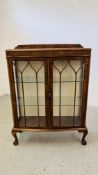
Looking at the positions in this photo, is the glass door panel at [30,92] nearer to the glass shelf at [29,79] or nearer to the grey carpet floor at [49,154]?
the glass shelf at [29,79]

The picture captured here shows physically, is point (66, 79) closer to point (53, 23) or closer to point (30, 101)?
point (30, 101)

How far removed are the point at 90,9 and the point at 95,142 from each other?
1.47 metres

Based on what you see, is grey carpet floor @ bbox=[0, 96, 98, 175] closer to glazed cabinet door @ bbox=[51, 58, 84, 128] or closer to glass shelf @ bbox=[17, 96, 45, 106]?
glazed cabinet door @ bbox=[51, 58, 84, 128]

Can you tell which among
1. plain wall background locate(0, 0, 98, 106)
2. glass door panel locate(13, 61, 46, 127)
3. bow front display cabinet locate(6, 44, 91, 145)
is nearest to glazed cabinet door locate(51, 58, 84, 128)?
bow front display cabinet locate(6, 44, 91, 145)

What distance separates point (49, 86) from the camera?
1600 millimetres

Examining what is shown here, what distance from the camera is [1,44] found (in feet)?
8.58

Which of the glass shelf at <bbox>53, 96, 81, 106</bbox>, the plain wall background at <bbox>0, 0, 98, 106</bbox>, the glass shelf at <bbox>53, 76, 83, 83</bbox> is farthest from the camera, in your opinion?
the plain wall background at <bbox>0, 0, 98, 106</bbox>

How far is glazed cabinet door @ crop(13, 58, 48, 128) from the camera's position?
158 cm

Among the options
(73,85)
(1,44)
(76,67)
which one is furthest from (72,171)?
(1,44)

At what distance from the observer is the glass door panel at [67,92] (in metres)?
1.58

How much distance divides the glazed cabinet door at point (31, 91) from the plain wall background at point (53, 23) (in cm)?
92

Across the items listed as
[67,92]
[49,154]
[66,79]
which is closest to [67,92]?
[67,92]

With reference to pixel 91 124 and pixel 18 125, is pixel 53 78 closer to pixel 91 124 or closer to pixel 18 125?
pixel 18 125

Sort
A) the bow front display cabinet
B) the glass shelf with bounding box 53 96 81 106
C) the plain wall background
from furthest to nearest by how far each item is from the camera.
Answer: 1. the plain wall background
2. the glass shelf with bounding box 53 96 81 106
3. the bow front display cabinet
